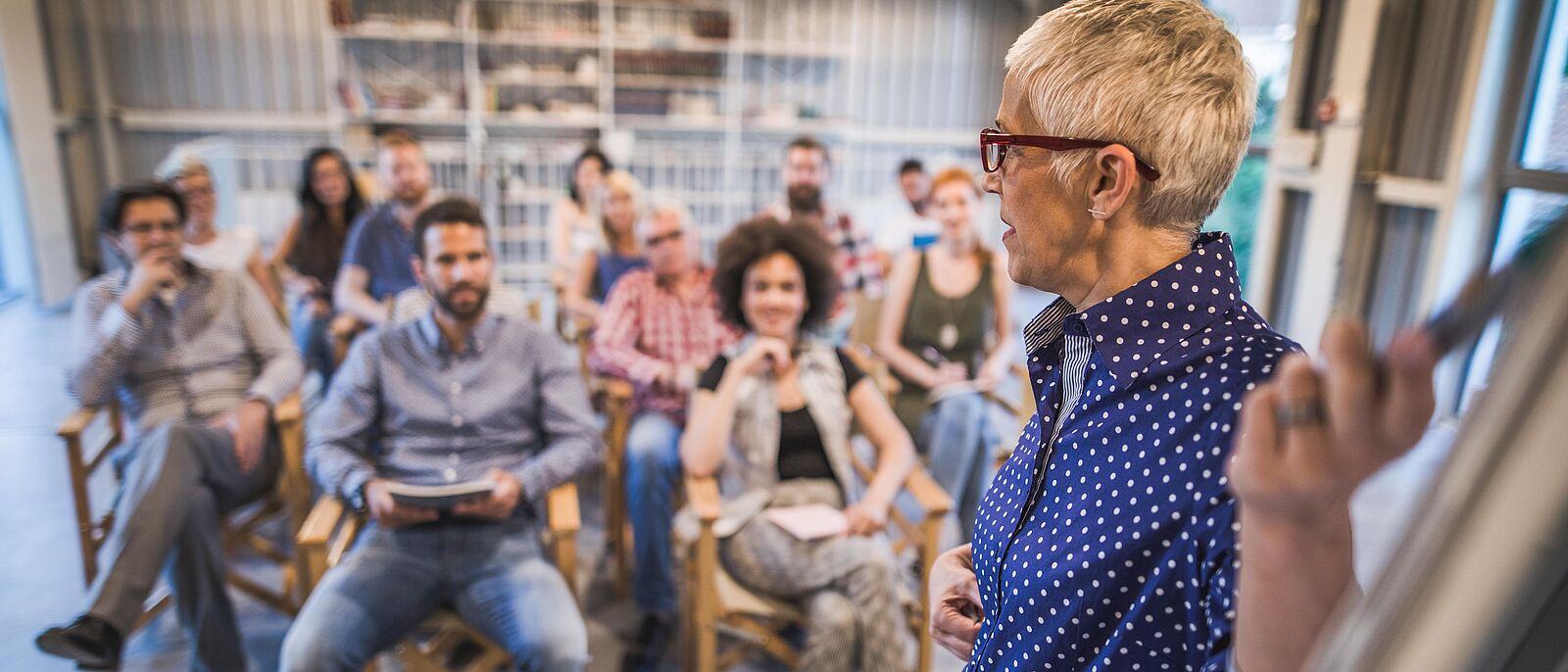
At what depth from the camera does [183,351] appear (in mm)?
2512

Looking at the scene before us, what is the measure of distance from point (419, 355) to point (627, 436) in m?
0.71

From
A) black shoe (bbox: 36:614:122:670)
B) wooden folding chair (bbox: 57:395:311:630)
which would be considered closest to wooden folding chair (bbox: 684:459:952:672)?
wooden folding chair (bbox: 57:395:311:630)

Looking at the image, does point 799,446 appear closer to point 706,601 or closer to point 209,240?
point 706,601

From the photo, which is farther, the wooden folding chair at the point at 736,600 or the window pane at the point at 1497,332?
the wooden folding chair at the point at 736,600

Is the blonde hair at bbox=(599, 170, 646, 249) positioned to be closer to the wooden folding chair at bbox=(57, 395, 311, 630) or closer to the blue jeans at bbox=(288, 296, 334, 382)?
the blue jeans at bbox=(288, 296, 334, 382)

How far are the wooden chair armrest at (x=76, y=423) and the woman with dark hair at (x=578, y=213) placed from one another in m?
2.13

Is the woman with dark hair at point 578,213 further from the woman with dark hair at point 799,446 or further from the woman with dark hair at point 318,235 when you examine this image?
the woman with dark hair at point 799,446

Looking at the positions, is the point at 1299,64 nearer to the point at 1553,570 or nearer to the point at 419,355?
the point at 419,355

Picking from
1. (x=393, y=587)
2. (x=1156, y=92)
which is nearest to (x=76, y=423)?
(x=393, y=587)

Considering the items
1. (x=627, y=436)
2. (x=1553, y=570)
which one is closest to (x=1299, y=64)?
(x=627, y=436)

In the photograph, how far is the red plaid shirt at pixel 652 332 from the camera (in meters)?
2.86

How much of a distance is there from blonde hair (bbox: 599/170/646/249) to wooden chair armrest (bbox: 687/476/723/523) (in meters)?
1.70

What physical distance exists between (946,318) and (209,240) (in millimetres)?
2962

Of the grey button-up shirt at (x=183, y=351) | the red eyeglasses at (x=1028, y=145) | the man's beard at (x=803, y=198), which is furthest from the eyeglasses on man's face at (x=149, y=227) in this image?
the red eyeglasses at (x=1028, y=145)
